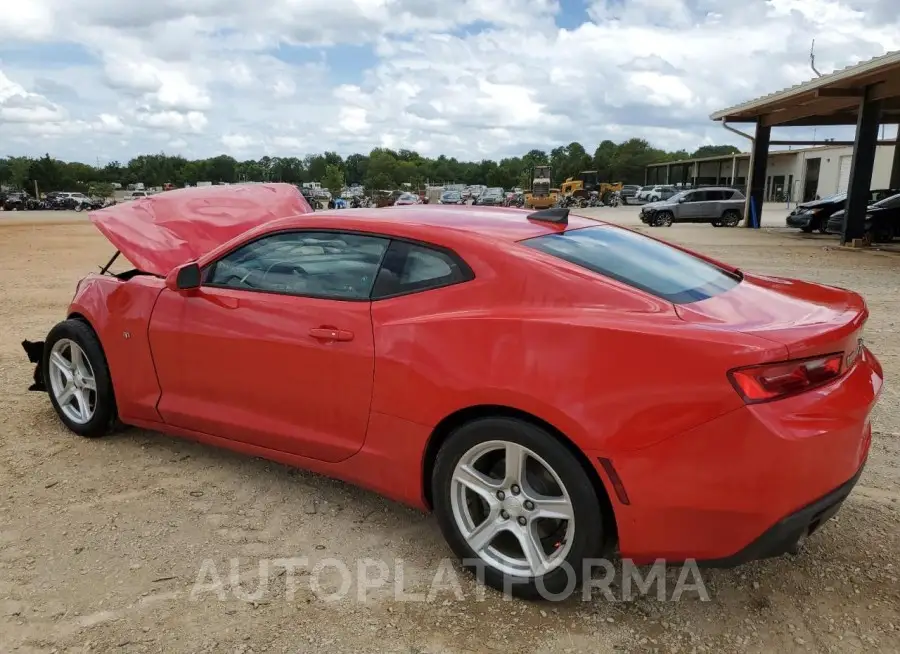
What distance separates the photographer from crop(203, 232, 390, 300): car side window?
9.88 ft

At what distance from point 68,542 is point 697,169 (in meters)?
73.5

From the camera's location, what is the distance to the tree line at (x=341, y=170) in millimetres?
92188

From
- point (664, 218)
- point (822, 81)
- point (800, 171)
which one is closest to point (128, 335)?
point (822, 81)

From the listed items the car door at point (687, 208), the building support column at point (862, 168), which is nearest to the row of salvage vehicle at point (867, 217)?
the building support column at point (862, 168)

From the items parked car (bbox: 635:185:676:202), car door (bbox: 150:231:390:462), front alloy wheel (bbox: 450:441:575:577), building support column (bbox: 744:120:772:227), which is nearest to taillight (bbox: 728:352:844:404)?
front alloy wheel (bbox: 450:441:575:577)

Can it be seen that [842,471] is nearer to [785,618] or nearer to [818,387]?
[818,387]

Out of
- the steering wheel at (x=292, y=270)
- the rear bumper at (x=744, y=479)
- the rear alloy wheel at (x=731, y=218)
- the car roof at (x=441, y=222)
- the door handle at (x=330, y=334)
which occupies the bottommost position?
the rear alloy wheel at (x=731, y=218)

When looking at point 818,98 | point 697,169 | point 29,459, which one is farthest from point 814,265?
point 697,169

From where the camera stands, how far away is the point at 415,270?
2854 millimetres

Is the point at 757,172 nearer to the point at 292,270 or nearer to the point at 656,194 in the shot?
the point at 656,194

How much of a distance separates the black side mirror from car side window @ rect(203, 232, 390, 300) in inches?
3.2

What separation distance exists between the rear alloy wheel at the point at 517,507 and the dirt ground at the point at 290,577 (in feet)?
0.42

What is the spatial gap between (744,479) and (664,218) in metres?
26.4

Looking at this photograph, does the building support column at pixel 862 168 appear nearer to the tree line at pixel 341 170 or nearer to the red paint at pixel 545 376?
the red paint at pixel 545 376
